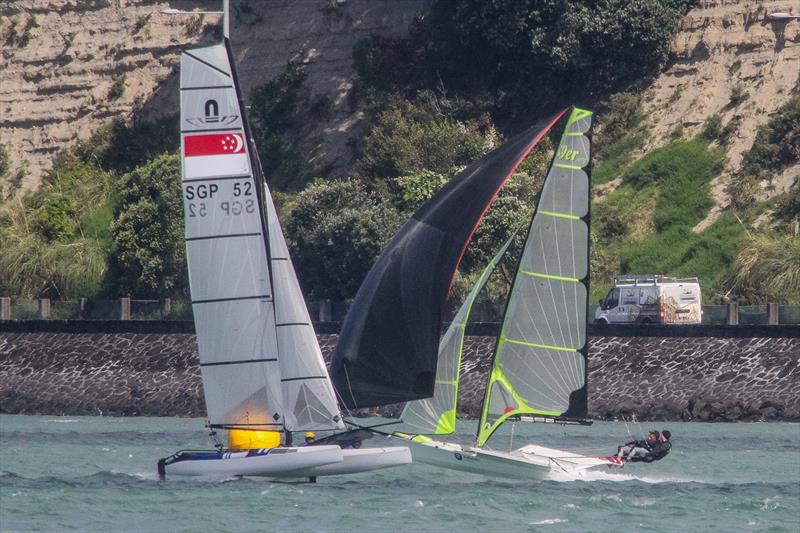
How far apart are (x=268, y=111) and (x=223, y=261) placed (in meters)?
44.3

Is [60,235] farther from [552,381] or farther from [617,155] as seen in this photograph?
[552,381]

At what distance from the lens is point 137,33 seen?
8438cm

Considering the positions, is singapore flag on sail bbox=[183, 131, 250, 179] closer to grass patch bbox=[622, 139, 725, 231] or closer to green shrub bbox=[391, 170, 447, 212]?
green shrub bbox=[391, 170, 447, 212]

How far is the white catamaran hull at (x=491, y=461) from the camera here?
3562cm

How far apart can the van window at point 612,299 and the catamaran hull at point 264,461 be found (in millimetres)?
26040

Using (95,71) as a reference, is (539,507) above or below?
below

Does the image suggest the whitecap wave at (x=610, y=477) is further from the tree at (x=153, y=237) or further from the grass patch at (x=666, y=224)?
the tree at (x=153, y=237)

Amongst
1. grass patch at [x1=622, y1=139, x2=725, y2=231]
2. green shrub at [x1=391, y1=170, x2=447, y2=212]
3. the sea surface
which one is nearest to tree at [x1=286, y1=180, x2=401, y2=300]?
green shrub at [x1=391, y1=170, x2=447, y2=212]

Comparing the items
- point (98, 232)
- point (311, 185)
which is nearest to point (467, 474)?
point (311, 185)

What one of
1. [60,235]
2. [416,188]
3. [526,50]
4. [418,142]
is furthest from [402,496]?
[526,50]

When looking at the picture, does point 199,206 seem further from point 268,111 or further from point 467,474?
point 268,111

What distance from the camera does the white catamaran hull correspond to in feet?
A: 117

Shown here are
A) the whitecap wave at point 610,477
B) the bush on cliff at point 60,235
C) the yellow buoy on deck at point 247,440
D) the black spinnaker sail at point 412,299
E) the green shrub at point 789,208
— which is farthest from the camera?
the bush on cliff at point 60,235

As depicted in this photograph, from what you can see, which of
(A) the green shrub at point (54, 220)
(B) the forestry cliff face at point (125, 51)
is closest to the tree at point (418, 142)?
(B) the forestry cliff face at point (125, 51)
